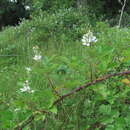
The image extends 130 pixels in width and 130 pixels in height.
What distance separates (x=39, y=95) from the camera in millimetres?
1063

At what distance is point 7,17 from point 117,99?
18977 mm

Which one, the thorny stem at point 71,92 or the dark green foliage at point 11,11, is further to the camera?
the dark green foliage at point 11,11

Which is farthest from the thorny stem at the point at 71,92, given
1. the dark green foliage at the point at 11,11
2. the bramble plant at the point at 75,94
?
the dark green foliage at the point at 11,11

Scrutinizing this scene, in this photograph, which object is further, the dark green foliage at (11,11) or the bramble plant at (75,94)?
the dark green foliage at (11,11)

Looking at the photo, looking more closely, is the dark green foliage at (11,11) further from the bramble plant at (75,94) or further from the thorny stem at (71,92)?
the thorny stem at (71,92)

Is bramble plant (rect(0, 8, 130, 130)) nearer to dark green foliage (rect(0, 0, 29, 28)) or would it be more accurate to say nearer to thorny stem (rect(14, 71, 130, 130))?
thorny stem (rect(14, 71, 130, 130))

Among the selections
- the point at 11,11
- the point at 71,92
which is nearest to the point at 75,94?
the point at 71,92

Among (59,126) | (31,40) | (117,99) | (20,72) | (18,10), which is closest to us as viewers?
(117,99)

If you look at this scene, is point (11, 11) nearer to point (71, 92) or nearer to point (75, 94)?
point (75, 94)

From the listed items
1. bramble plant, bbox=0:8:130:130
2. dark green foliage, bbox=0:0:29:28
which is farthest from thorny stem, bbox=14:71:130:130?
dark green foliage, bbox=0:0:29:28

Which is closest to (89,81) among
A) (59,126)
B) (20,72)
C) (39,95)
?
(39,95)

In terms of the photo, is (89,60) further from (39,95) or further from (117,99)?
(117,99)

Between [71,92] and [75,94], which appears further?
[75,94]

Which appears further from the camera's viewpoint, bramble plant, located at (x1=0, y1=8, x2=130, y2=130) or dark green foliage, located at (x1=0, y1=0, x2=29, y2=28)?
dark green foliage, located at (x1=0, y1=0, x2=29, y2=28)
